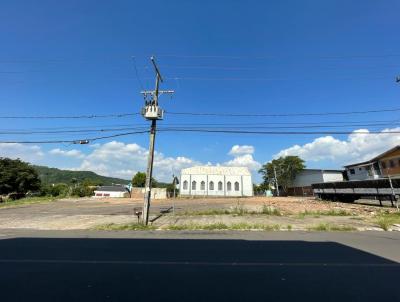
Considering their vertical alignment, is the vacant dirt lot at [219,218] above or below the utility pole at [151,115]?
below

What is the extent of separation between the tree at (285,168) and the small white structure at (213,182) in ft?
20.6

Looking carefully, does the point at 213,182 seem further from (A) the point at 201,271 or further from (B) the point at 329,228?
(A) the point at 201,271

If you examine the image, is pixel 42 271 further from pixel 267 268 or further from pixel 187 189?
pixel 187 189

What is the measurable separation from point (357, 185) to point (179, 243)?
1076 inches

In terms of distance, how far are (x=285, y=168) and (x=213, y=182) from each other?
766 inches

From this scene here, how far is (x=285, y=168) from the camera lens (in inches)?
3056

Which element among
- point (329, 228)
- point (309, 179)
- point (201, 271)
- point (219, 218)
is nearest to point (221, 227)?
point (219, 218)

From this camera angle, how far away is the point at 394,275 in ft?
20.2

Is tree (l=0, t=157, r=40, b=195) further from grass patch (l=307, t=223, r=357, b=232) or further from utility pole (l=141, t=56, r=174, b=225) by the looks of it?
grass patch (l=307, t=223, r=357, b=232)

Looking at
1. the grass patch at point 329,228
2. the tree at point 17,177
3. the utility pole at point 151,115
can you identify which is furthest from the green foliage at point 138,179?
the grass patch at point 329,228

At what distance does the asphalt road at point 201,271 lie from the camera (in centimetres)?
504

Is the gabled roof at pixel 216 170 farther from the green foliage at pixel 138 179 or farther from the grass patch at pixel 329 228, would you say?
the grass patch at pixel 329 228

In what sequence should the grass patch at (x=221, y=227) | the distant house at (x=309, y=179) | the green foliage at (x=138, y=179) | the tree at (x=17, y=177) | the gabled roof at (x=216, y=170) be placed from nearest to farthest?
1. the grass patch at (x=221, y=227)
2. the tree at (x=17, y=177)
3. the distant house at (x=309, y=179)
4. the gabled roof at (x=216, y=170)
5. the green foliage at (x=138, y=179)

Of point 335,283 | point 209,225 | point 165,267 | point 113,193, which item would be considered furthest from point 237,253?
point 113,193
